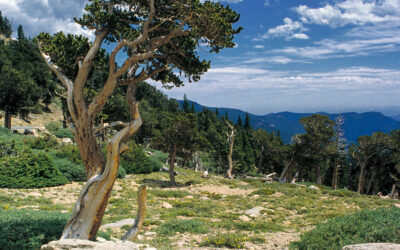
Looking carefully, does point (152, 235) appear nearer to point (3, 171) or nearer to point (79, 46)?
point (79, 46)

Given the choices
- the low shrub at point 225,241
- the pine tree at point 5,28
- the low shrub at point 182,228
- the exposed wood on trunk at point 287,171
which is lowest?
the exposed wood on trunk at point 287,171

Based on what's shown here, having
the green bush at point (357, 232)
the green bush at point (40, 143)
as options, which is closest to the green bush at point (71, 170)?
the green bush at point (40, 143)

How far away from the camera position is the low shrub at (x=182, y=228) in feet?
34.8

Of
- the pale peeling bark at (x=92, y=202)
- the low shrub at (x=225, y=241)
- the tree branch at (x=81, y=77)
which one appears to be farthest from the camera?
the low shrub at (x=225, y=241)

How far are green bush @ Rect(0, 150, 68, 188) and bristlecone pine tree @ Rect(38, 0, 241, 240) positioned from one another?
1417 cm

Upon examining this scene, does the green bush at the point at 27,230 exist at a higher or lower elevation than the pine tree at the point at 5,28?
lower

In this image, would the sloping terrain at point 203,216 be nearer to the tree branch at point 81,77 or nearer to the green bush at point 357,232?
the green bush at point 357,232

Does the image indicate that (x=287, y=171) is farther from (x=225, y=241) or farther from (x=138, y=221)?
(x=138, y=221)

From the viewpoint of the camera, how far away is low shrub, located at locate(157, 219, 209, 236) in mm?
10617

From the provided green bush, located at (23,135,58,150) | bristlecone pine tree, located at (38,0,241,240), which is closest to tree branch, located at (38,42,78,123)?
bristlecone pine tree, located at (38,0,241,240)

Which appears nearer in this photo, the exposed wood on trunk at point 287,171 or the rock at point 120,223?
the rock at point 120,223

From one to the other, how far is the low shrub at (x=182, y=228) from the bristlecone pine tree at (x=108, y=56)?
118 inches

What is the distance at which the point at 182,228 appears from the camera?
1095cm

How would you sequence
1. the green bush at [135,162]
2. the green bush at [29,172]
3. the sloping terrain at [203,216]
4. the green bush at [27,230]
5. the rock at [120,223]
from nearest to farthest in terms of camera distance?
the green bush at [27,230] → the sloping terrain at [203,216] → the rock at [120,223] → the green bush at [29,172] → the green bush at [135,162]
